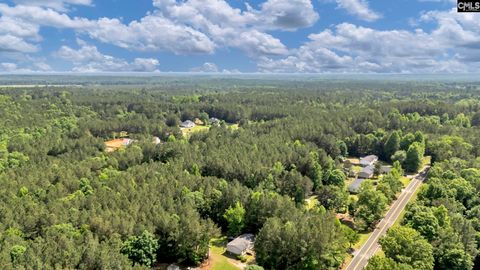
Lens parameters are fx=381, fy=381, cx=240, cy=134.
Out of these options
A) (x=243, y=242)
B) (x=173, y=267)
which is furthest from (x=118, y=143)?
(x=173, y=267)

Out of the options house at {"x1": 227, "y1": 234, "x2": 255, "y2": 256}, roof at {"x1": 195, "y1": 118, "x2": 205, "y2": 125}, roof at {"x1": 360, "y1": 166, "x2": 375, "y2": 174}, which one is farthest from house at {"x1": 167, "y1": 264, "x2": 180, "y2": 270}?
roof at {"x1": 195, "y1": 118, "x2": 205, "y2": 125}

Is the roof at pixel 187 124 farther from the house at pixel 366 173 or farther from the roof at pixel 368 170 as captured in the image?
the house at pixel 366 173

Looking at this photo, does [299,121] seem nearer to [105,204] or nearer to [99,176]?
[99,176]

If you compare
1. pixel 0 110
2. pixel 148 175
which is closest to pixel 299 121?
pixel 148 175

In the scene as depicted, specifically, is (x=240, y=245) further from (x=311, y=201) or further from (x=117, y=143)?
(x=117, y=143)

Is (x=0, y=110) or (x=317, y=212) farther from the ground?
(x=0, y=110)

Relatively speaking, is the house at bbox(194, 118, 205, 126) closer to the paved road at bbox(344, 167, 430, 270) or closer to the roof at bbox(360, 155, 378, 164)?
the roof at bbox(360, 155, 378, 164)
